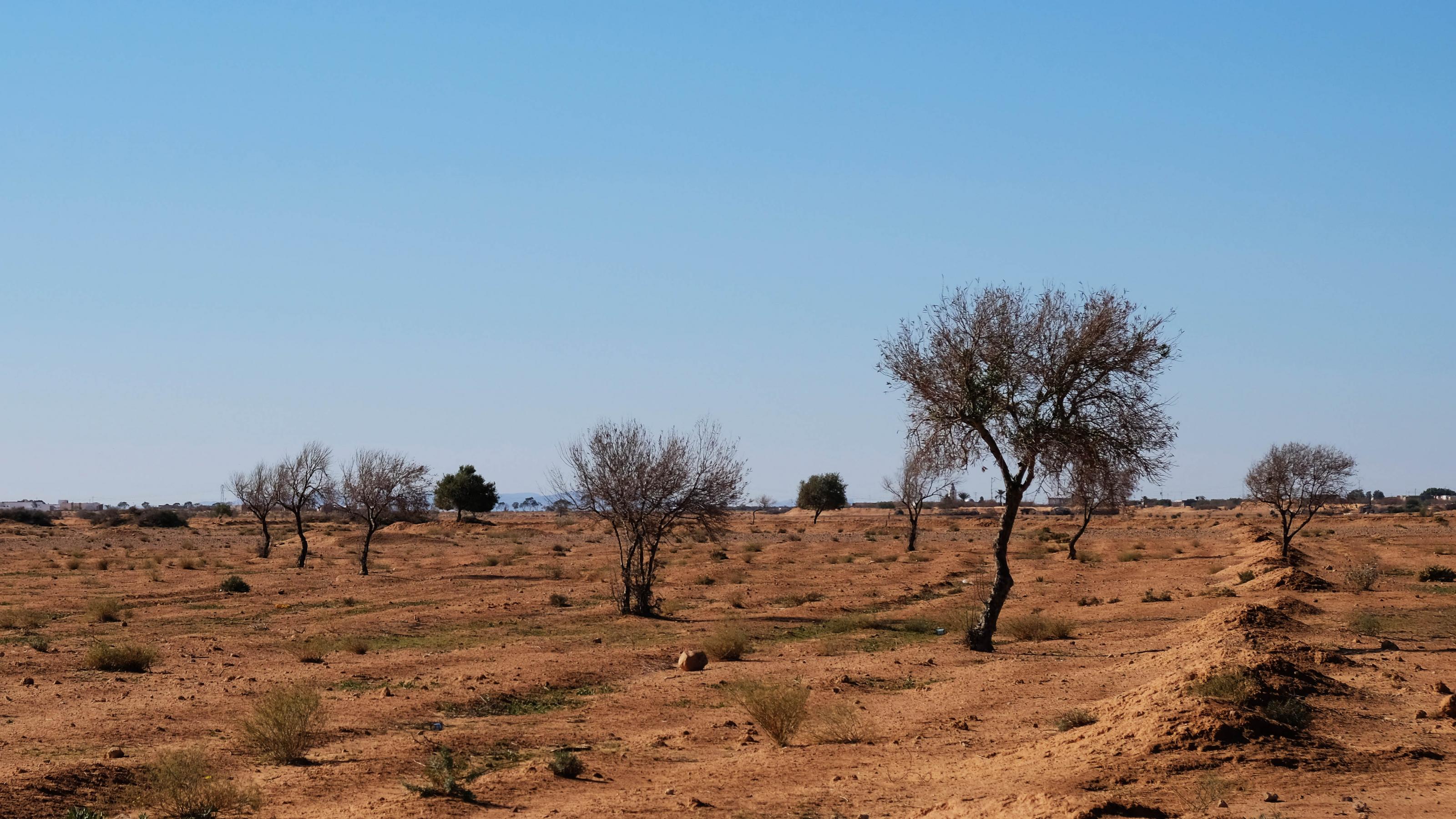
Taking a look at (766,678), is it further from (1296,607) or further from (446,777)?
(1296,607)

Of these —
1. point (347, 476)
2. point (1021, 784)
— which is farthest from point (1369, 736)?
point (347, 476)

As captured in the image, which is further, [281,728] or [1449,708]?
[1449,708]

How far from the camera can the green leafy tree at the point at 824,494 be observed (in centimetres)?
11756

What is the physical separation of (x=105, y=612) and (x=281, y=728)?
65.8 ft

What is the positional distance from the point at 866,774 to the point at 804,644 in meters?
13.1

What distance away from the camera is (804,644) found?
83.3 ft

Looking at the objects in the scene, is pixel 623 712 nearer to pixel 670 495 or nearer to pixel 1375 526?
pixel 670 495

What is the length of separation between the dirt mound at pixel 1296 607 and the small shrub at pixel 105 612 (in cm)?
2784

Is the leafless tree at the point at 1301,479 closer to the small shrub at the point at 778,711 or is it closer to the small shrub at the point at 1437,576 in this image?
the small shrub at the point at 1437,576

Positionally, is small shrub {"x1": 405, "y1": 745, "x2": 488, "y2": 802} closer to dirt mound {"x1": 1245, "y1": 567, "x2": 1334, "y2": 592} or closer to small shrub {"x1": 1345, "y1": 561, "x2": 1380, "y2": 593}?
dirt mound {"x1": 1245, "y1": 567, "x2": 1334, "y2": 592}

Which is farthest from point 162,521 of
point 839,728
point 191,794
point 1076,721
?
point 1076,721

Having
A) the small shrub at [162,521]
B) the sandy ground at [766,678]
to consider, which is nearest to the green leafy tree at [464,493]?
the small shrub at [162,521]

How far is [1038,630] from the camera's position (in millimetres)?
Answer: 25969

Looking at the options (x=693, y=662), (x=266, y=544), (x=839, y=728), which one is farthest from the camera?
(x=266, y=544)
